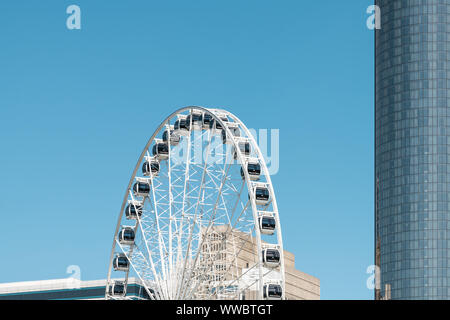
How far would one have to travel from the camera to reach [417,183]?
194 m

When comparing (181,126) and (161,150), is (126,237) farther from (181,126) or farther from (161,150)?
(181,126)

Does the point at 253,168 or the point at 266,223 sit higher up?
the point at 253,168

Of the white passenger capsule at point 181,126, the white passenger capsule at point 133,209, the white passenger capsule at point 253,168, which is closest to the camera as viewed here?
the white passenger capsule at point 253,168

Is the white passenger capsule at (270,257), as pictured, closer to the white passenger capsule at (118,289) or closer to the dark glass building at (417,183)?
the white passenger capsule at (118,289)

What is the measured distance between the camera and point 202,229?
68.5m

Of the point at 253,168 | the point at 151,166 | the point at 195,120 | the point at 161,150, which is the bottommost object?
the point at 253,168

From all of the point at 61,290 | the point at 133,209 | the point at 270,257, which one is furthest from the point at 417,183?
Result: the point at 270,257

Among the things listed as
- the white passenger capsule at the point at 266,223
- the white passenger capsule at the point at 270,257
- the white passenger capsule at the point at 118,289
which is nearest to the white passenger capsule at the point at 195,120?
the white passenger capsule at the point at 266,223

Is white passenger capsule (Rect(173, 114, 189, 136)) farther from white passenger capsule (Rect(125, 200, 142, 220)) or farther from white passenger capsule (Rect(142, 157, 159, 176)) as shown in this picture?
white passenger capsule (Rect(125, 200, 142, 220))

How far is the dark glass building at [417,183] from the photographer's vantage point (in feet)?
625
